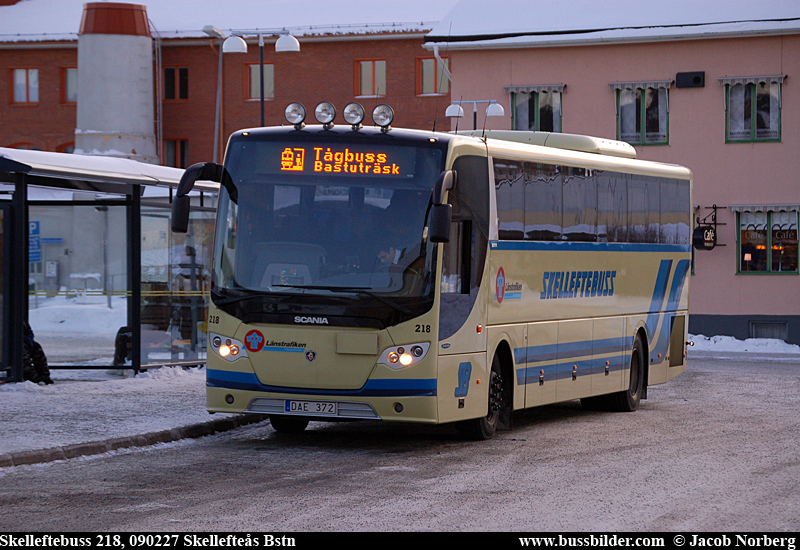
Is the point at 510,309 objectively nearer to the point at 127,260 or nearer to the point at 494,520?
the point at 494,520

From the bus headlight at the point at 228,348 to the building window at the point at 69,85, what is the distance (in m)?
48.5

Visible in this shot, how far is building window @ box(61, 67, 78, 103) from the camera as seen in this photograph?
59.2 m

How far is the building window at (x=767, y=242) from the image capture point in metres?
35.5

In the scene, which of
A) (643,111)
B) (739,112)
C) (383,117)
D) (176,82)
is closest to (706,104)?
(739,112)

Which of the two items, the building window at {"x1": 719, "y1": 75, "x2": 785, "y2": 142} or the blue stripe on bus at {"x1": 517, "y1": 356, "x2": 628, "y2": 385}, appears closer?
the blue stripe on bus at {"x1": 517, "y1": 356, "x2": 628, "y2": 385}

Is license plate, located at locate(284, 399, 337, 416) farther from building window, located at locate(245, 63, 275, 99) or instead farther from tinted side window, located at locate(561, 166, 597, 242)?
building window, located at locate(245, 63, 275, 99)

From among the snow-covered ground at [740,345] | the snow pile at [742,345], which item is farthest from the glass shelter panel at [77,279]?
the snow pile at [742,345]

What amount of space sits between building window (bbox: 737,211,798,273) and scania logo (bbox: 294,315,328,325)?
82.7ft

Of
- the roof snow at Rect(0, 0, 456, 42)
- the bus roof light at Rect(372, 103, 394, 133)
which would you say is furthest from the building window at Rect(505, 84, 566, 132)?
the bus roof light at Rect(372, 103, 394, 133)

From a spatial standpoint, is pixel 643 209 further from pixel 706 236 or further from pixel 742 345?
pixel 706 236

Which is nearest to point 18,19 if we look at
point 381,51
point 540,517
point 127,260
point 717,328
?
point 381,51

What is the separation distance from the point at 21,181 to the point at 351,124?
576 centimetres

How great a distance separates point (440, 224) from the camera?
1234cm

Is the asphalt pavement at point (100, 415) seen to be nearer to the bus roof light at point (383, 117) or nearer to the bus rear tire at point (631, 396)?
the bus roof light at point (383, 117)
